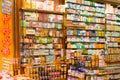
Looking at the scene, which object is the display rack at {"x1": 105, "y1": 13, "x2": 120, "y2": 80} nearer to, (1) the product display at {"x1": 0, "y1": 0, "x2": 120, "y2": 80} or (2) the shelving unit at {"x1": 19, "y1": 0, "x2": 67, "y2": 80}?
(1) the product display at {"x1": 0, "y1": 0, "x2": 120, "y2": 80}

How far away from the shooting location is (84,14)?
23.4ft

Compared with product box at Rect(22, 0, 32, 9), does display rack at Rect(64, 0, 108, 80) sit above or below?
below

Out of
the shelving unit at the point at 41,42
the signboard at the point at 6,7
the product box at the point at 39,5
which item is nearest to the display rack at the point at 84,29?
the shelving unit at the point at 41,42

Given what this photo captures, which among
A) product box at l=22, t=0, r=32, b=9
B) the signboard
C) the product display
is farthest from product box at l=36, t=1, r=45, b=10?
the signboard

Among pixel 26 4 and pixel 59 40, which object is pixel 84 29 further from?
pixel 26 4

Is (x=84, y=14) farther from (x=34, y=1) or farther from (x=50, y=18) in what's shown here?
(x=34, y=1)

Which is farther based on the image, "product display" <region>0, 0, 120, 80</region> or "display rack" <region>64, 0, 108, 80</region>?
"display rack" <region>64, 0, 108, 80</region>

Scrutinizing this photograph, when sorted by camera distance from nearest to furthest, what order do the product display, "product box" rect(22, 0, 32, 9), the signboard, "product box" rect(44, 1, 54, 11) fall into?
the product display < the signboard < "product box" rect(22, 0, 32, 9) < "product box" rect(44, 1, 54, 11)

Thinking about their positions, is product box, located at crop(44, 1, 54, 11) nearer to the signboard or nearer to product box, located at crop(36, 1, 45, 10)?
product box, located at crop(36, 1, 45, 10)

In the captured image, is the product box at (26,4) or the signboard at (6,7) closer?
the signboard at (6,7)

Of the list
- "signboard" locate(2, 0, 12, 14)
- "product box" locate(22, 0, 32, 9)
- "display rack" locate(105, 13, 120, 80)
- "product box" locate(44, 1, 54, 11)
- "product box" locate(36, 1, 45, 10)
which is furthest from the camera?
"display rack" locate(105, 13, 120, 80)

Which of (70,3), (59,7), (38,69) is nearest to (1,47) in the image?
(38,69)

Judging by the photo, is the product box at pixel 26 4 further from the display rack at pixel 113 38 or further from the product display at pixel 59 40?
the display rack at pixel 113 38

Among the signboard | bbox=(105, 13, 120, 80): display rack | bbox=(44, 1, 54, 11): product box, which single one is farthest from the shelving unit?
bbox=(105, 13, 120, 80): display rack
